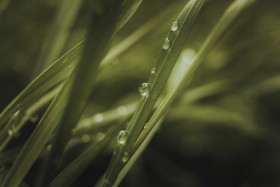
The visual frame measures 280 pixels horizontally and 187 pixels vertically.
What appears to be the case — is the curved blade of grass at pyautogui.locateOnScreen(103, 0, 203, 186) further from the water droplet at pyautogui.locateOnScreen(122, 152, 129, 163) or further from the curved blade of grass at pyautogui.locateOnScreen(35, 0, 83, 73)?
the curved blade of grass at pyautogui.locateOnScreen(35, 0, 83, 73)

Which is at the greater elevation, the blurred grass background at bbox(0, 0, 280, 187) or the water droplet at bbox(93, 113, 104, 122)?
the blurred grass background at bbox(0, 0, 280, 187)

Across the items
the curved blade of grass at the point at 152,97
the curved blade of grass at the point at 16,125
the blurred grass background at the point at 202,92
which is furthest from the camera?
the blurred grass background at the point at 202,92

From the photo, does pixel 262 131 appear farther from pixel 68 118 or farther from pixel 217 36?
pixel 68 118

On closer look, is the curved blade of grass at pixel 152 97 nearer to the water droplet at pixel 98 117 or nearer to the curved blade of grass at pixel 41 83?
Result: the curved blade of grass at pixel 41 83

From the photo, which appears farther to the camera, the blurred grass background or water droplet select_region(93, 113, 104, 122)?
the blurred grass background


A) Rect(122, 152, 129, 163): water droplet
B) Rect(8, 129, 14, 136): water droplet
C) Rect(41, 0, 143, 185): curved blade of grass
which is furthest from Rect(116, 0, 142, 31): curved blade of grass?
Rect(8, 129, 14, 136): water droplet

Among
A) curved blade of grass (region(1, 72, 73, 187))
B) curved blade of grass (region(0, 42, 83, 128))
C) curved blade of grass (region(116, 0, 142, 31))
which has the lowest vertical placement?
curved blade of grass (region(1, 72, 73, 187))

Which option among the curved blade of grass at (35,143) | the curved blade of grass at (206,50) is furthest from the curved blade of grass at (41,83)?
the curved blade of grass at (206,50)

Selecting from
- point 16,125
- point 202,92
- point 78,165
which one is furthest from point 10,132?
point 202,92

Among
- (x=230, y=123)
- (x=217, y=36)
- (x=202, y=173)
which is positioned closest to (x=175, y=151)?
(x=202, y=173)

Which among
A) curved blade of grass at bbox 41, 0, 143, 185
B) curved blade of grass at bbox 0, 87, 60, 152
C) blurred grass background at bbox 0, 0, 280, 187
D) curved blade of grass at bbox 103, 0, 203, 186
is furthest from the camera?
blurred grass background at bbox 0, 0, 280, 187
